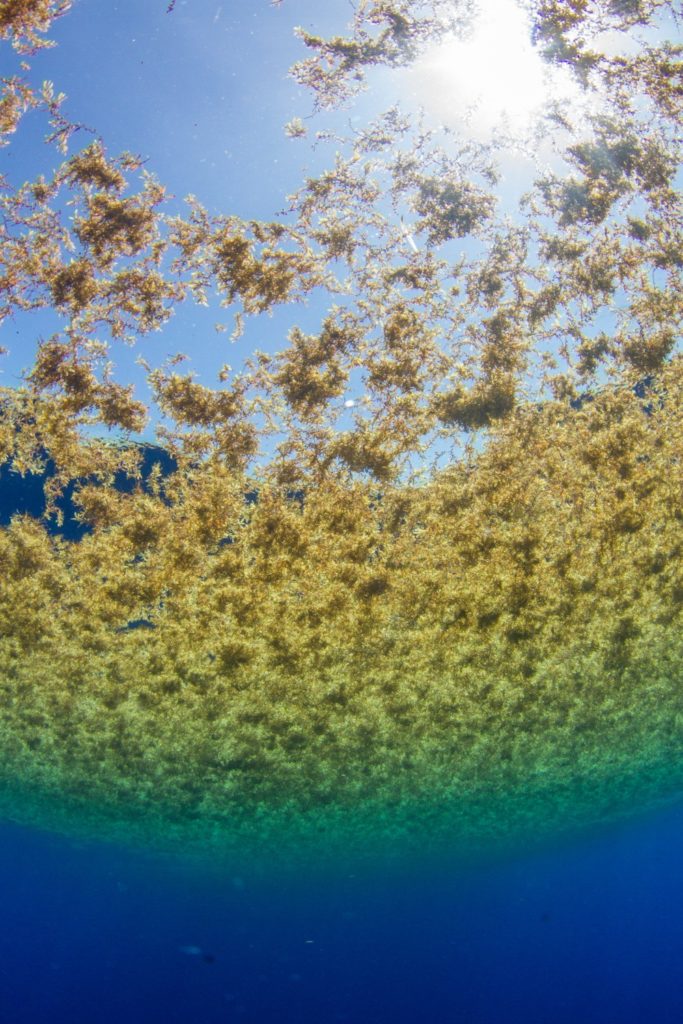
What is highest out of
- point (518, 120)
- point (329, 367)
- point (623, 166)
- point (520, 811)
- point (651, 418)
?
point (518, 120)

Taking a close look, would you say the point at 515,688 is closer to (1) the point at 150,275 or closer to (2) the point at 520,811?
(1) the point at 150,275

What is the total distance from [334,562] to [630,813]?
37.0ft

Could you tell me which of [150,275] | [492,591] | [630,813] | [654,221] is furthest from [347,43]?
[630,813]

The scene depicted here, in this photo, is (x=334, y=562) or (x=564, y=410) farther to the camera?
(x=334, y=562)

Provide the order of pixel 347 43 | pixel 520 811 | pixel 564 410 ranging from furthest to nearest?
pixel 520 811 < pixel 564 410 < pixel 347 43

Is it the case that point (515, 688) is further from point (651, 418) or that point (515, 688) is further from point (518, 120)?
point (518, 120)

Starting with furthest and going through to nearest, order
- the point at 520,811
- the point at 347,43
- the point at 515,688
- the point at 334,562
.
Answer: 1. the point at 520,811
2. the point at 515,688
3. the point at 334,562
4. the point at 347,43

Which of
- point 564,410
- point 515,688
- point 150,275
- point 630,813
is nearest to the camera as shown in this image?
point 150,275

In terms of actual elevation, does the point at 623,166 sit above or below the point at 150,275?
above

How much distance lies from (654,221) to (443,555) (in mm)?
2012

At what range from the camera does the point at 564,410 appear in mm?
2975

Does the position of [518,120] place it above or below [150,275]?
above

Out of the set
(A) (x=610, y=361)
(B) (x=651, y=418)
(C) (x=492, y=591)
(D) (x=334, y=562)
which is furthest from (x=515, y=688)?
(A) (x=610, y=361)

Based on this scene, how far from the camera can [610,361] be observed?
2.93 meters
